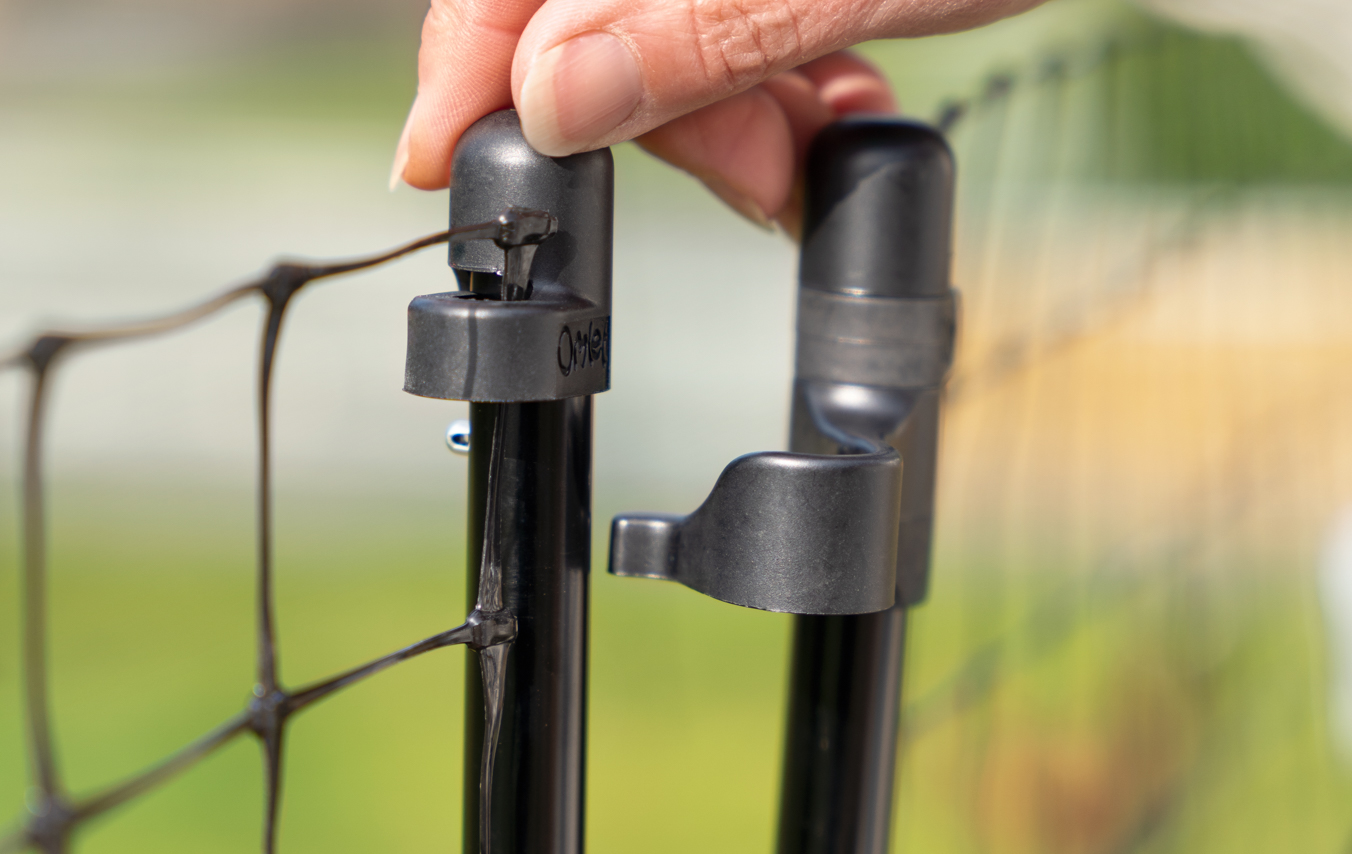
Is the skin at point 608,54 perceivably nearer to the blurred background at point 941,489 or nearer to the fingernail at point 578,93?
the fingernail at point 578,93

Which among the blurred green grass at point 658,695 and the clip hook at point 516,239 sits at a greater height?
the clip hook at point 516,239

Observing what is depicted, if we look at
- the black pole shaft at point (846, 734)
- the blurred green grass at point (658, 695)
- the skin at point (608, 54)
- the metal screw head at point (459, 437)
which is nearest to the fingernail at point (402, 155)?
the skin at point (608, 54)

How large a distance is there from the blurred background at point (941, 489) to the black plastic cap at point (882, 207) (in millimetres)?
197

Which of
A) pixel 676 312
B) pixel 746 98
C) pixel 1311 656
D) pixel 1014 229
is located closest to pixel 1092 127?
pixel 1014 229

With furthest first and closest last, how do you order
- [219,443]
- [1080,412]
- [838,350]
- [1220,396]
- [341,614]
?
[219,443] < [341,614] < [1080,412] < [1220,396] < [838,350]

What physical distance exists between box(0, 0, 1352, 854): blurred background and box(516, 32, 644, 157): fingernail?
6.1 inches

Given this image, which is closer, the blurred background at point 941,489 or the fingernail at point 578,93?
the fingernail at point 578,93

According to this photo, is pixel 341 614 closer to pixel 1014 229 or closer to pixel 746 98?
pixel 1014 229

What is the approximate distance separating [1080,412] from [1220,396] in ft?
2.04

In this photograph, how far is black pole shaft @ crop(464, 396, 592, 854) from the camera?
30cm

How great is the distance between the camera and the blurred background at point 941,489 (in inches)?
32.4

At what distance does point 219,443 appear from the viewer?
3174 mm

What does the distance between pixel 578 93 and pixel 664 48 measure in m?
0.07

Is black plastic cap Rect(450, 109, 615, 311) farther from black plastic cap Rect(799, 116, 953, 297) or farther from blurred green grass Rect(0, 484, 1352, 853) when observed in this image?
blurred green grass Rect(0, 484, 1352, 853)
